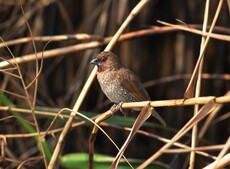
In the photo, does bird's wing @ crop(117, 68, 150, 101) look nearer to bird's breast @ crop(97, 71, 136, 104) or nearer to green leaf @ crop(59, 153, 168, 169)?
bird's breast @ crop(97, 71, 136, 104)

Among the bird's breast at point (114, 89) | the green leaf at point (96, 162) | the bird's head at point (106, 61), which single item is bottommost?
the green leaf at point (96, 162)

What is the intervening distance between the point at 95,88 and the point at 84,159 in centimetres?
149

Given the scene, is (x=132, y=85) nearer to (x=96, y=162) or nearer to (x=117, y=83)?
(x=117, y=83)

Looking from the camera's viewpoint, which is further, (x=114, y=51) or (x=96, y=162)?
Answer: (x=114, y=51)

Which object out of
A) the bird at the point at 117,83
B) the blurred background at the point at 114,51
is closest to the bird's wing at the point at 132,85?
the bird at the point at 117,83

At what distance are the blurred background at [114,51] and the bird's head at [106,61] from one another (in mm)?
676

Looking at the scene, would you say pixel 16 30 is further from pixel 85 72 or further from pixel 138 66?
pixel 138 66

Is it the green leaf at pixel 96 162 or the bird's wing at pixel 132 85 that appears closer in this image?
the green leaf at pixel 96 162

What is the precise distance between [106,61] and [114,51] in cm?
89

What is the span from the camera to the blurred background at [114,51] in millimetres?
4094

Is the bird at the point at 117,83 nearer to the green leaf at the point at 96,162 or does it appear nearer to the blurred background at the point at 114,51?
the green leaf at the point at 96,162

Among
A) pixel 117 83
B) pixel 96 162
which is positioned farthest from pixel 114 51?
pixel 96 162

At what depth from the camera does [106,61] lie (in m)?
3.33

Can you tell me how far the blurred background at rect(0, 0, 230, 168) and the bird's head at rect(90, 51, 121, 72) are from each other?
68cm
